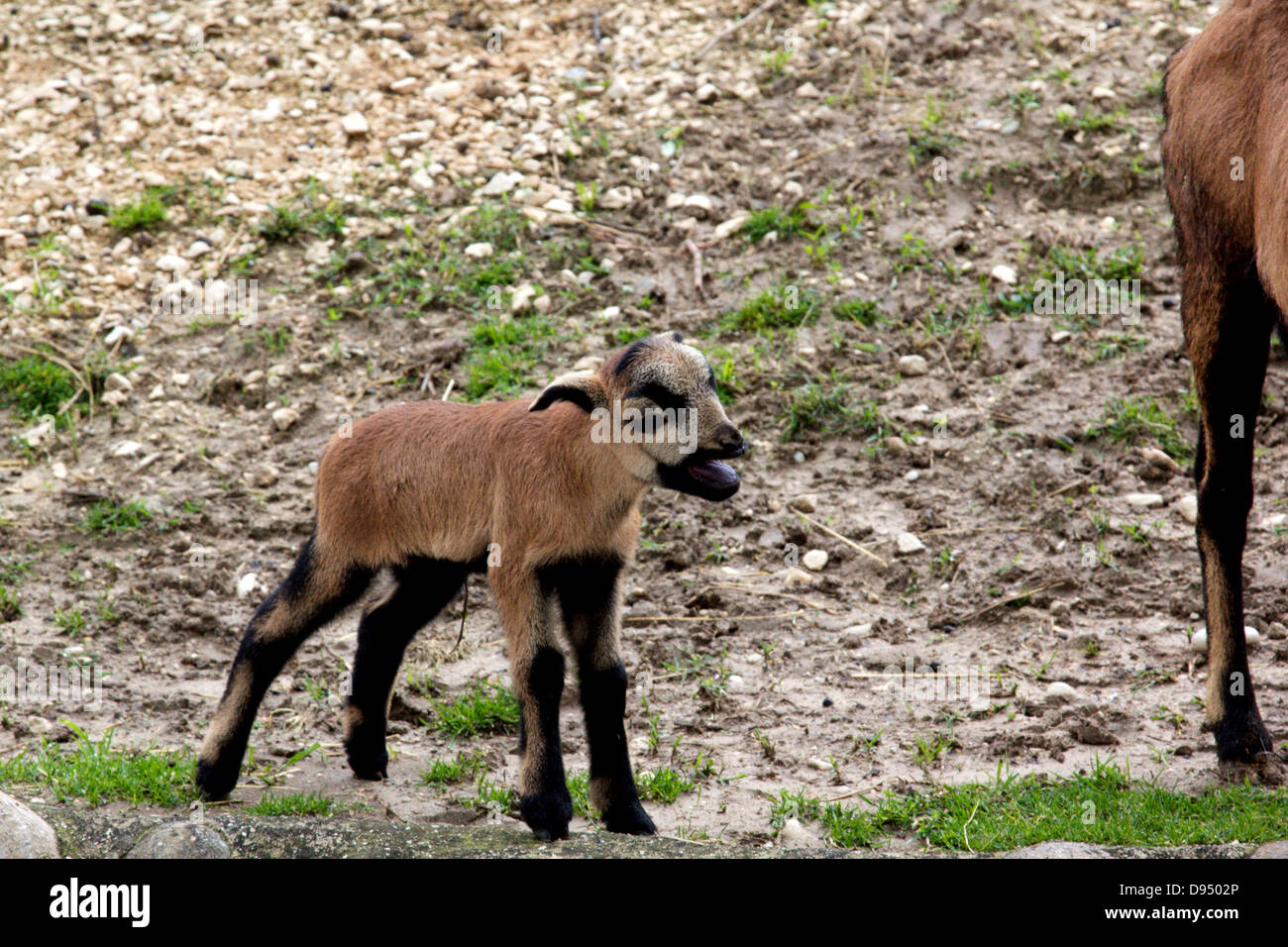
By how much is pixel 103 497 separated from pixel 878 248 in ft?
17.5

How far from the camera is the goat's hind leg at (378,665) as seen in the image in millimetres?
6207

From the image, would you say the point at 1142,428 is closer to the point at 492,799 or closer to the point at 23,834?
the point at 492,799

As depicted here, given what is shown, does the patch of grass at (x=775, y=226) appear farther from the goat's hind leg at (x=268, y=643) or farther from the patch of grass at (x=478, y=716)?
the goat's hind leg at (x=268, y=643)

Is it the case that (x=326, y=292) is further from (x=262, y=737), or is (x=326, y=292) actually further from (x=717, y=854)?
(x=717, y=854)

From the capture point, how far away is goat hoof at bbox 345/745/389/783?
6.22 metres

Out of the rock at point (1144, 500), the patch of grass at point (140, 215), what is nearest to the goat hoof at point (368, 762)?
the rock at point (1144, 500)

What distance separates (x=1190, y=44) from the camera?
20.1 feet

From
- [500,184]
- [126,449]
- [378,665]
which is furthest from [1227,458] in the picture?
[126,449]

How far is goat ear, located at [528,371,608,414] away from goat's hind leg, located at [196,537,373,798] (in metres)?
1.25

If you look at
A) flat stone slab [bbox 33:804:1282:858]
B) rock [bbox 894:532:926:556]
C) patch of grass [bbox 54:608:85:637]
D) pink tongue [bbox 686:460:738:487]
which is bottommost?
flat stone slab [bbox 33:804:1282:858]

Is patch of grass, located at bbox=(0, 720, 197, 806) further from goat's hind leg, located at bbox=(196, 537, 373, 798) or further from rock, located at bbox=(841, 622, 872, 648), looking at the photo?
rock, located at bbox=(841, 622, 872, 648)

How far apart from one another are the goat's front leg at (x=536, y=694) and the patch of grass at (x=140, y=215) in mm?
6405

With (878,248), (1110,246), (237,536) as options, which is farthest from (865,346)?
(237,536)

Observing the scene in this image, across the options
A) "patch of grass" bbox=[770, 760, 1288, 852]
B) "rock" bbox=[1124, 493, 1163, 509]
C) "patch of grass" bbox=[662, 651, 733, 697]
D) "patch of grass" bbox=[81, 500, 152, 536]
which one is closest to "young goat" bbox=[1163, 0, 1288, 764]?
"patch of grass" bbox=[770, 760, 1288, 852]
